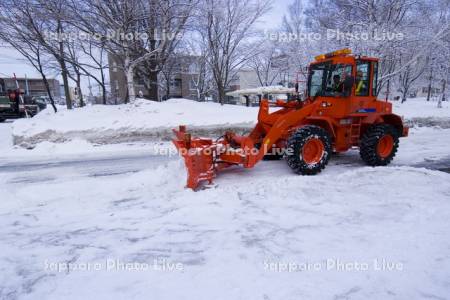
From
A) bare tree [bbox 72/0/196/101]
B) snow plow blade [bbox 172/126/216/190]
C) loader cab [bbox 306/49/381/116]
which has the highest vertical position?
bare tree [bbox 72/0/196/101]

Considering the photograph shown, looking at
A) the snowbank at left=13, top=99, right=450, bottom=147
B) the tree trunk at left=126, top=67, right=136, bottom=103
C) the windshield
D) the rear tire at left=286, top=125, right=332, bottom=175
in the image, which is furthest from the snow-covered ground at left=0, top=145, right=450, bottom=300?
the tree trunk at left=126, top=67, right=136, bottom=103

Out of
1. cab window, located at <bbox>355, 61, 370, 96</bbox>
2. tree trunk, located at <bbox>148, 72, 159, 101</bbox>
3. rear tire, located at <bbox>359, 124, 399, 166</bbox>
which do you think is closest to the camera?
cab window, located at <bbox>355, 61, 370, 96</bbox>

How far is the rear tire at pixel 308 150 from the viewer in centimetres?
561

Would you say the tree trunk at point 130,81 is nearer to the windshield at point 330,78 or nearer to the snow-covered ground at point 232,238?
the snow-covered ground at point 232,238

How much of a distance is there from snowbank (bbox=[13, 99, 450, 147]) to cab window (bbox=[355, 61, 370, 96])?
5.62 m

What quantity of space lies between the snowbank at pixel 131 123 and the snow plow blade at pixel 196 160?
552cm

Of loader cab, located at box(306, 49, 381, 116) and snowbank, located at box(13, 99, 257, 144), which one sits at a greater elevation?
loader cab, located at box(306, 49, 381, 116)

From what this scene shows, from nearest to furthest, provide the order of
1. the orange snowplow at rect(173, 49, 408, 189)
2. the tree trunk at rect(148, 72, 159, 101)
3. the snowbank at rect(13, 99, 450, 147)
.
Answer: the orange snowplow at rect(173, 49, 408, 189) → the snowbank at rect(13, 99, 450, 147) → the tree trunk at rect(148, 72, 159, 101)

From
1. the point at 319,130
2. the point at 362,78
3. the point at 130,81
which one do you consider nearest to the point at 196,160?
the point at 319,130

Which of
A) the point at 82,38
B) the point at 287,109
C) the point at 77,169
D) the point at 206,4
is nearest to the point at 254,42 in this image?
the point at 206,4

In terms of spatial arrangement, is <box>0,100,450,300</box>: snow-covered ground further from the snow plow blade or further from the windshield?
the windshield

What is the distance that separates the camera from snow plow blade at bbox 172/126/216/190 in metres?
5.17

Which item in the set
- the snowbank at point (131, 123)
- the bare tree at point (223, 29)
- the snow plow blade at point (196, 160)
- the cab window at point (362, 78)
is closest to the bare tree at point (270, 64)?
the bare tree at point (223, 29)

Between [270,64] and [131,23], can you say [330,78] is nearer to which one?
[131,23]
